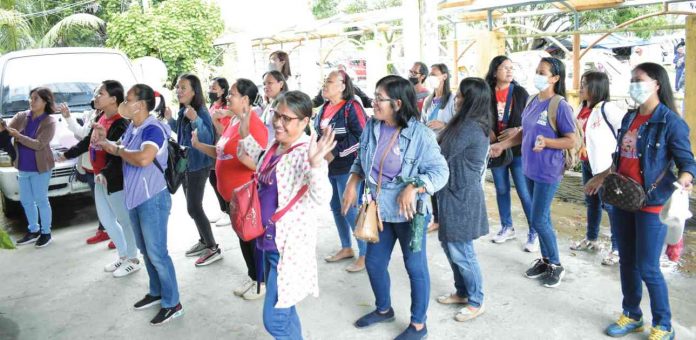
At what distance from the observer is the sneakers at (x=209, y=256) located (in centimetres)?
485

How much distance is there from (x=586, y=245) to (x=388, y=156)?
8.51ft

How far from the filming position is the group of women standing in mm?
2713

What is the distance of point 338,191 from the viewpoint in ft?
15.0

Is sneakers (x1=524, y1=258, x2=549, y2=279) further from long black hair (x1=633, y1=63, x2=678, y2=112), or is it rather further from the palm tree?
the palm tree

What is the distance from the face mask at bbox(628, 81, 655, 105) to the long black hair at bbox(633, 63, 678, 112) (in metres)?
0.05

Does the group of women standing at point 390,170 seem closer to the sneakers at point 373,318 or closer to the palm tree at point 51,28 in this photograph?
the sneakers at point 373,318

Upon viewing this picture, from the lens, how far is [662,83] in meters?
3.00

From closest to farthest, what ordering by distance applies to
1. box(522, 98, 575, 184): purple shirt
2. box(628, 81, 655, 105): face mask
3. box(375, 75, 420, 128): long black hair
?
box(628, 81, 655, 105): face mask, box(375, 75, 420, 128): long black hair, box(522, 98, 575, 184): purple shirt

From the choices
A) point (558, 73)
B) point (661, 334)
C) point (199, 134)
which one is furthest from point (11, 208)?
point (661, 334)

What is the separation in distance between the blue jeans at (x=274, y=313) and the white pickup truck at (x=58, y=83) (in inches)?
164

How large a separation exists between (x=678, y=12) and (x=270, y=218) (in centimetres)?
624

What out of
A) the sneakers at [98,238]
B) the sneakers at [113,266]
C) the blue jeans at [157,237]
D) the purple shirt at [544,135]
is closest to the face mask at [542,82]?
the purple shirt at [544,135]

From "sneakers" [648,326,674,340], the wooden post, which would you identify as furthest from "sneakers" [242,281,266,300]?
the wooden post

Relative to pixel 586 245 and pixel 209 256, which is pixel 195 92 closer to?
pixel 209 256
